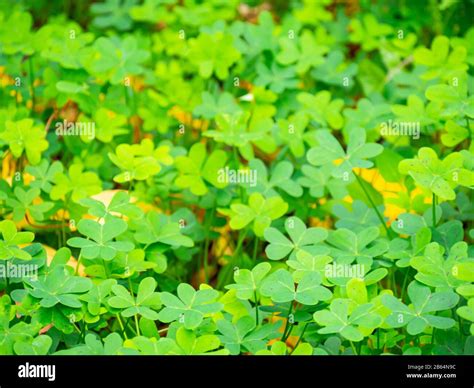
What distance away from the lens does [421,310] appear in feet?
5.20

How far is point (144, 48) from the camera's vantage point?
8.63ft

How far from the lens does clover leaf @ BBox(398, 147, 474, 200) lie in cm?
175

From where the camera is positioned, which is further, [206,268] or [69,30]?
[69,30]

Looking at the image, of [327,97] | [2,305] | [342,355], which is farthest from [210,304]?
[327,97]

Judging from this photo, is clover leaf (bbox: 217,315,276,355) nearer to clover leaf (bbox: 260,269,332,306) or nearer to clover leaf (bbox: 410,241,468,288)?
clover leaf (bbox: 260,269,332,306)

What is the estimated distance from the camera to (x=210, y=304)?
1615 millimetres

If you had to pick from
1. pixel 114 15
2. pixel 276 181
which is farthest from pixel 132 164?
pixel 114 15

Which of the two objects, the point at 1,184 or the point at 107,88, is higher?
the point at 107,88

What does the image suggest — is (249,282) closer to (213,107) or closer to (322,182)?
(322,182)

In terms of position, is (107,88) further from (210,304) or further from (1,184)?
(210,304)
